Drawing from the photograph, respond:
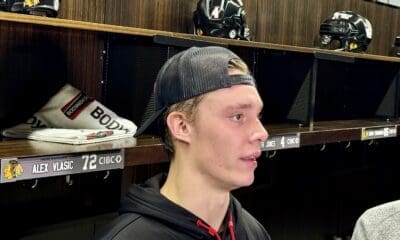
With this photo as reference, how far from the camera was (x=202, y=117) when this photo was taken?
1121mm

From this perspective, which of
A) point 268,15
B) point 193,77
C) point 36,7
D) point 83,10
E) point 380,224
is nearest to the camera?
point 380,224

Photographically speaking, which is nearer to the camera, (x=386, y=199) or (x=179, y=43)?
(x=179, y=43)

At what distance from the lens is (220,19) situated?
94.7 inches

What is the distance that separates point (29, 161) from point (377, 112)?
8.70 feet

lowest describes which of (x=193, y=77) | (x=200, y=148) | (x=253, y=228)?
(x=253, y=228)

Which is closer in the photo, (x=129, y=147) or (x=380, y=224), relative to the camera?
(x=380, y=224)

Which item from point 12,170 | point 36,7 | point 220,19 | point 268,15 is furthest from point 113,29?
point 268,15

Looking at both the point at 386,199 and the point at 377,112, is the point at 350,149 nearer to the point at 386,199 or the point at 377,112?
the point at 377,112

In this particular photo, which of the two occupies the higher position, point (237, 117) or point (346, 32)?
point (346, 32)

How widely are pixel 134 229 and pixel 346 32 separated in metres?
2.39

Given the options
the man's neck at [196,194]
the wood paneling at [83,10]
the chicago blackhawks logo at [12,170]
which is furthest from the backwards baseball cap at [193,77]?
the wood paneling at [83,10]

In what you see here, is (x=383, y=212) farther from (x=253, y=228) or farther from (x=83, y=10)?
(x=83, y=10)

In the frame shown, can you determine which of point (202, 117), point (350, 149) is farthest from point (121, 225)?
point (350, 149)

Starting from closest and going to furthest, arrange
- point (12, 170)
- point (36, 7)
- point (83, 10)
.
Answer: point (12, 170), point (36, 7), point (83, 10)
